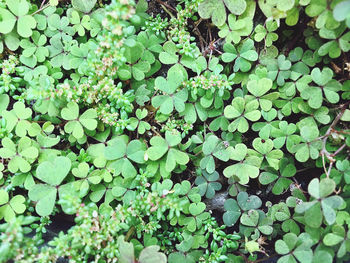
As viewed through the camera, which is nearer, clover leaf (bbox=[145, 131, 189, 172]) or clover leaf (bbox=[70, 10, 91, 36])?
clover leaf (bbox=[145, 131, 189, 172])

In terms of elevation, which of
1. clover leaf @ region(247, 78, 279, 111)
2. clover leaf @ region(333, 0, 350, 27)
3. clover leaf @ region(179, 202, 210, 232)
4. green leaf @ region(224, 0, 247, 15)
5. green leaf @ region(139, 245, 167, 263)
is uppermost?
clover leaf @ region(333, 0, 350, 27)

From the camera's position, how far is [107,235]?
79.5 inches

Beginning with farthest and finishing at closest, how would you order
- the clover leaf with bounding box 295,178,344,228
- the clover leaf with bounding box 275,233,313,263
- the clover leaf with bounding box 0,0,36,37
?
the clover leaf with bounding box 0,0,36,37
the clover leaf with bounding box 275,233,313,263
the clover leaf with bounding box 295,178,344,228

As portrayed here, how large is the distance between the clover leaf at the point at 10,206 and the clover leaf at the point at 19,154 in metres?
0.18

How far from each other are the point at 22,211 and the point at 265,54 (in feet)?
6.84

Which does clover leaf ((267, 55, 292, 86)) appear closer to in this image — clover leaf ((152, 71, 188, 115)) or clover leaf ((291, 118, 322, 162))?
clover leaf ((291, 118, 322, 162))

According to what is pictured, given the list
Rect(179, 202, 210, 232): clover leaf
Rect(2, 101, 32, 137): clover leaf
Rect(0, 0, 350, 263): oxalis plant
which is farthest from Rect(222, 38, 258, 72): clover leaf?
Rect(2, 101, 32, 137): clover leaf

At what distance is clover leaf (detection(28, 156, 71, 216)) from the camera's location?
7.17ft

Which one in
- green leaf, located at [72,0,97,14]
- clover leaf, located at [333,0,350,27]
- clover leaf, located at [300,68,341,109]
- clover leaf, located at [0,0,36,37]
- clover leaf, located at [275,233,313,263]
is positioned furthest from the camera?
green leaf, located at [72,0,97,14]

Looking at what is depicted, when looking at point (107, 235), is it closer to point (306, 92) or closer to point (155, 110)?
point (155, 110)

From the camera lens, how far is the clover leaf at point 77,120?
232 centimetres

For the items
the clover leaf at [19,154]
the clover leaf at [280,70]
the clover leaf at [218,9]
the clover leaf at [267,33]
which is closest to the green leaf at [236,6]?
the clover leaf at [218,9]

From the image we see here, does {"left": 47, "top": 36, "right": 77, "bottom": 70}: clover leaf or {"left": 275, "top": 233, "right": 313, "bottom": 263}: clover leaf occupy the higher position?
{"left": 47, "top": 36, "right": 77, "bottom": 70}: clover leaf

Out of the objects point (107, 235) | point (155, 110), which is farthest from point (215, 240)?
point (155, 110)
